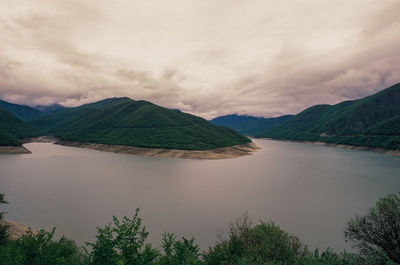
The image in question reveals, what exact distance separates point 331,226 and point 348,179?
51.3m

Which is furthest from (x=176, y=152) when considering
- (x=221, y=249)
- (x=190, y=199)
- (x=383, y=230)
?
(x=383, y=230)

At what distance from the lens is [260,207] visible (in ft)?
156

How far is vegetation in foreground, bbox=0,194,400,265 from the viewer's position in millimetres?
14125

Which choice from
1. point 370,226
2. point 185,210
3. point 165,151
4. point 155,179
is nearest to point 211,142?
point 165,151

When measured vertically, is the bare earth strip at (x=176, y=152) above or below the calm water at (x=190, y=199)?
above

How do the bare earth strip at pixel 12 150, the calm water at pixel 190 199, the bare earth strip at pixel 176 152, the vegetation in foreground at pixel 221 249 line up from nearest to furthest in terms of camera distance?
the vegetation in foreground at pixel 221 249 → the calm water at pixel 190 199 → the bare earth strip at pixel 12 150 → the bare earth strip at pixel 176 152

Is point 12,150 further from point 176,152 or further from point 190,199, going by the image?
point 190,199

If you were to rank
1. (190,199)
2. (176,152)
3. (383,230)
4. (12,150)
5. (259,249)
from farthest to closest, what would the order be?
(176,152)
(12,150)
(190,199)
(383,230)
(259,249)

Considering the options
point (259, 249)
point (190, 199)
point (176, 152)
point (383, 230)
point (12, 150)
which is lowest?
point (190, 199)

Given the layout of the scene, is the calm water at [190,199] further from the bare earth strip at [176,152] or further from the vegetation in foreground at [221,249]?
the bare earth strip at [176,152]

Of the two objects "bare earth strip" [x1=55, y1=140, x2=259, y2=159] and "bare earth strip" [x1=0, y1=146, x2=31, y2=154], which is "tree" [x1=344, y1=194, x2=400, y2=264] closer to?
"bare earth strip" [x1=55, y1=140, x2=259, y2=159]

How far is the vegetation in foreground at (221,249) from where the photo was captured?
14125 millimetres

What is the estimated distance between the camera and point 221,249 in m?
20.6

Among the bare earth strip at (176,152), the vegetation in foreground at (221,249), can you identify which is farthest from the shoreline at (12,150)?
the vegetation in foreground at (221,249)
